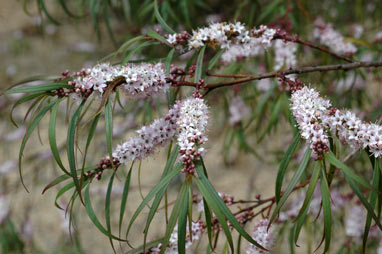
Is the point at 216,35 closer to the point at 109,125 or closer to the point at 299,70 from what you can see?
the point at 299,70

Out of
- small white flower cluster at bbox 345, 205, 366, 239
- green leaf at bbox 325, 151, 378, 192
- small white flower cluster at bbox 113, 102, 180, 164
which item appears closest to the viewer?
green leaf at bbox 325, 151, 378, 192

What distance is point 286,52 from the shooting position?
1.41 m

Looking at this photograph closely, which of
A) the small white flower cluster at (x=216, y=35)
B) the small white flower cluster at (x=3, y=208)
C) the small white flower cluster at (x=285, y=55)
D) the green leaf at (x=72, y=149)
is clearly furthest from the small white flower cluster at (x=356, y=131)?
the small white flower cluster at (x=3, y=208)

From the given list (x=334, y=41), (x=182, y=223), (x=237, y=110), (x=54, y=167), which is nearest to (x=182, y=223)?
(x=182, y=223)

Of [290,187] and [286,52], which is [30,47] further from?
[290,187]

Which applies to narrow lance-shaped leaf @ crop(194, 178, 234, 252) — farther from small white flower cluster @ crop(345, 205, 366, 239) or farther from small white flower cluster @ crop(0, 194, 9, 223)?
small white flower cluster @ crop(0, 194, 9, 223)

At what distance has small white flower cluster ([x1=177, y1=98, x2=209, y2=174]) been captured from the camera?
0.65 m

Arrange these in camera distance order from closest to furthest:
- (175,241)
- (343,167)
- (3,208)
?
(343,167)
(175,241)
(3,208)

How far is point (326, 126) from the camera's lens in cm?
66

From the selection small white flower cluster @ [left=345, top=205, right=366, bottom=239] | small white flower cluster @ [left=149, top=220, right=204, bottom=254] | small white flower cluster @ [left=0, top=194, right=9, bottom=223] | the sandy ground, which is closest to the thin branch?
small white flower cluster @ [left=149, top=220, right=204, bottom=254]

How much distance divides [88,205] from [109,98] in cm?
25

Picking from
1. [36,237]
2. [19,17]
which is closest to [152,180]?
[36,237]

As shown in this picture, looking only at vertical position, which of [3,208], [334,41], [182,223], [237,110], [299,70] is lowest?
[182,223]

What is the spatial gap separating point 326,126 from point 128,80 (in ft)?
Answer: 1.12
